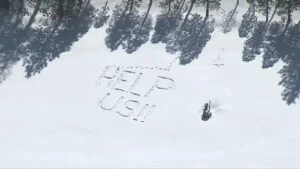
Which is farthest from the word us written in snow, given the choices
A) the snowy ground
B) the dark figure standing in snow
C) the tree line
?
the dark figure standing in snow

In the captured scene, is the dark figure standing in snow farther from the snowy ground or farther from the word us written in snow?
the word us written in snow

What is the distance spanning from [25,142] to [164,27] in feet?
36.9

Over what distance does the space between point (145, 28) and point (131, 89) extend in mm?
4551

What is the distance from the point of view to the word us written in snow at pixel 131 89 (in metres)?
36.5

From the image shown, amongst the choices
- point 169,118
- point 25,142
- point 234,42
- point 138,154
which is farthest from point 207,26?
point 25,142

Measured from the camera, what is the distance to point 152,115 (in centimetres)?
3600

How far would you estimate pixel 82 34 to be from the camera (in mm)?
40219

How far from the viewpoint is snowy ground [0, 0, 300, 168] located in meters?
34.1

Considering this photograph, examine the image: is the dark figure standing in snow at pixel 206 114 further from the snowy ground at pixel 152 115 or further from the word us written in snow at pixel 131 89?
the word us written in snow at pixel 131 89

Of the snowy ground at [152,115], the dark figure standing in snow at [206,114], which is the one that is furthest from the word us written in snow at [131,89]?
the dark figure standing in snow at [206,114]

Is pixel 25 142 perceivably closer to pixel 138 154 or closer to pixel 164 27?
pixel 138 154

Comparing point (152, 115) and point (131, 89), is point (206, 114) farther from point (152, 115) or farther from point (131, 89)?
point (131, 89)

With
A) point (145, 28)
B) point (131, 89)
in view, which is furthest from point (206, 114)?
point (145, 28)

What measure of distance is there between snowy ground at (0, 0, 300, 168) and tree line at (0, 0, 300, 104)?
718 mm
